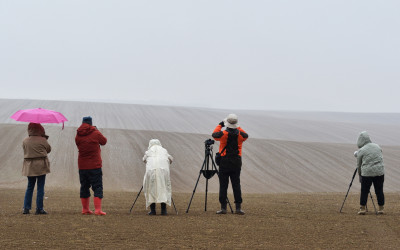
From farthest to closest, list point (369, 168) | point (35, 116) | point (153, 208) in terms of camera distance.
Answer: point (369, 168), point (153, 208), point (35, 116)

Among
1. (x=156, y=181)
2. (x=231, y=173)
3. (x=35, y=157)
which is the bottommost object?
(x=156, y=181)

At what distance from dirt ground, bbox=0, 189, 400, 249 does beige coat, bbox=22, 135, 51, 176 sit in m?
0.89

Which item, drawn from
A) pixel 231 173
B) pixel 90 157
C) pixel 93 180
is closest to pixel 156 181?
pixel 93 180

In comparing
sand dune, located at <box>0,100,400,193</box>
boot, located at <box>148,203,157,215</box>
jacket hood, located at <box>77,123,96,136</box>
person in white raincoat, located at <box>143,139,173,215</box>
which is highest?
jacket hood, located at <box>77,123,96,136</box>

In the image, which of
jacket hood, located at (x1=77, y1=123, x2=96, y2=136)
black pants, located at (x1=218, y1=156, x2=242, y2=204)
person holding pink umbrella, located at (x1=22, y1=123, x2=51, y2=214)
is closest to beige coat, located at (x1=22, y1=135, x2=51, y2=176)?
person holding pink umbrella, located at (x1=22, y1=123, x2=51, y2=214)

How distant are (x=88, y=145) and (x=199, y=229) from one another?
305 centimetres

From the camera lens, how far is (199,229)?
1099 cm

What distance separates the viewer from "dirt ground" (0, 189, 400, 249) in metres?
9.53

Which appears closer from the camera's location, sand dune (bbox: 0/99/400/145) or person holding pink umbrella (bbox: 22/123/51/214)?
person holding pink umbrella (bbox: 22/123/51/214)

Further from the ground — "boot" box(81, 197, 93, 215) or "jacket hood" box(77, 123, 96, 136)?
"jacket hood" box(77, 123, 96, 136)

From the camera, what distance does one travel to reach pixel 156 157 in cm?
1339

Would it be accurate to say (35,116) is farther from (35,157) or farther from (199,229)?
(199,229)

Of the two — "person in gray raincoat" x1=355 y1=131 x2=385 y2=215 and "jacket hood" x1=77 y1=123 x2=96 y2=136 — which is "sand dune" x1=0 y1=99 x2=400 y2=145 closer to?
"person in gray raincoat" x1=355 y1=131 x2=385 y2=215

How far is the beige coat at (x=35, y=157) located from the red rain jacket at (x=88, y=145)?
31.1 inches
